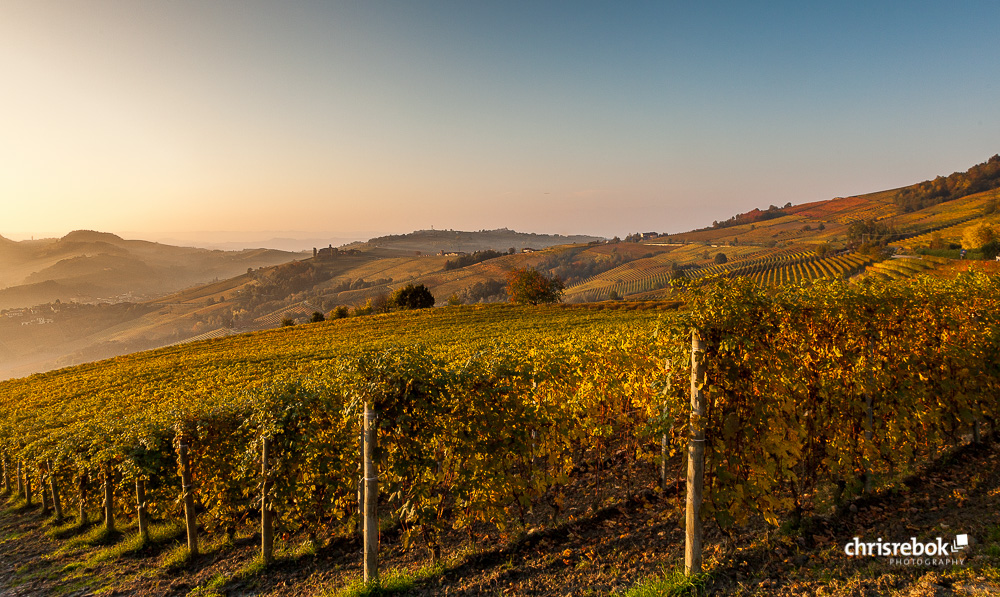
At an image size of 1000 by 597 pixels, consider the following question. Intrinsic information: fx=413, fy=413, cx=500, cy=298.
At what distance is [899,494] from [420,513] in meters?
7.86

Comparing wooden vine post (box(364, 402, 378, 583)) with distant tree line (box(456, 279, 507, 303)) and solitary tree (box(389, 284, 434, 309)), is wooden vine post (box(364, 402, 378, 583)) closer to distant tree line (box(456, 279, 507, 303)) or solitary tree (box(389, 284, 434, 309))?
solitary tree (box(389, 284, 434, 309))

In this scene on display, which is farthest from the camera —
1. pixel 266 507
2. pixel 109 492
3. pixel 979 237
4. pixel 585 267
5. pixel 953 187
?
pixel 585 267

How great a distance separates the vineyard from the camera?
5602 millimetres

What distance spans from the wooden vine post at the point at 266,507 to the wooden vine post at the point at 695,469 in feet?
21.1

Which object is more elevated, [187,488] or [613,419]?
[613,419]

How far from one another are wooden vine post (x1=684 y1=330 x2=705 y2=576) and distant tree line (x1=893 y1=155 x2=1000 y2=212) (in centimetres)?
21856

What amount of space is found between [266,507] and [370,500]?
8.88ft

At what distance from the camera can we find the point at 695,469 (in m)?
5.34

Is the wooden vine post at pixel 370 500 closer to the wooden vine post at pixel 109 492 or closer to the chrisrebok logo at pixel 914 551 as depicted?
the chrisrebok logo at pixel 914 551

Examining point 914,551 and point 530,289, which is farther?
point 530,289

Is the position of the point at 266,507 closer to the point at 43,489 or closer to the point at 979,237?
the point at 43,489

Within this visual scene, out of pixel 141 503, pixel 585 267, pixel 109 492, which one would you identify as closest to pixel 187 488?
pixel 141 503

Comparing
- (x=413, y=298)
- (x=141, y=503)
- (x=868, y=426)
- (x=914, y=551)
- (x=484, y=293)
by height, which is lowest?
(x=484, y=293)

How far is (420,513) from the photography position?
5848 millimetres
